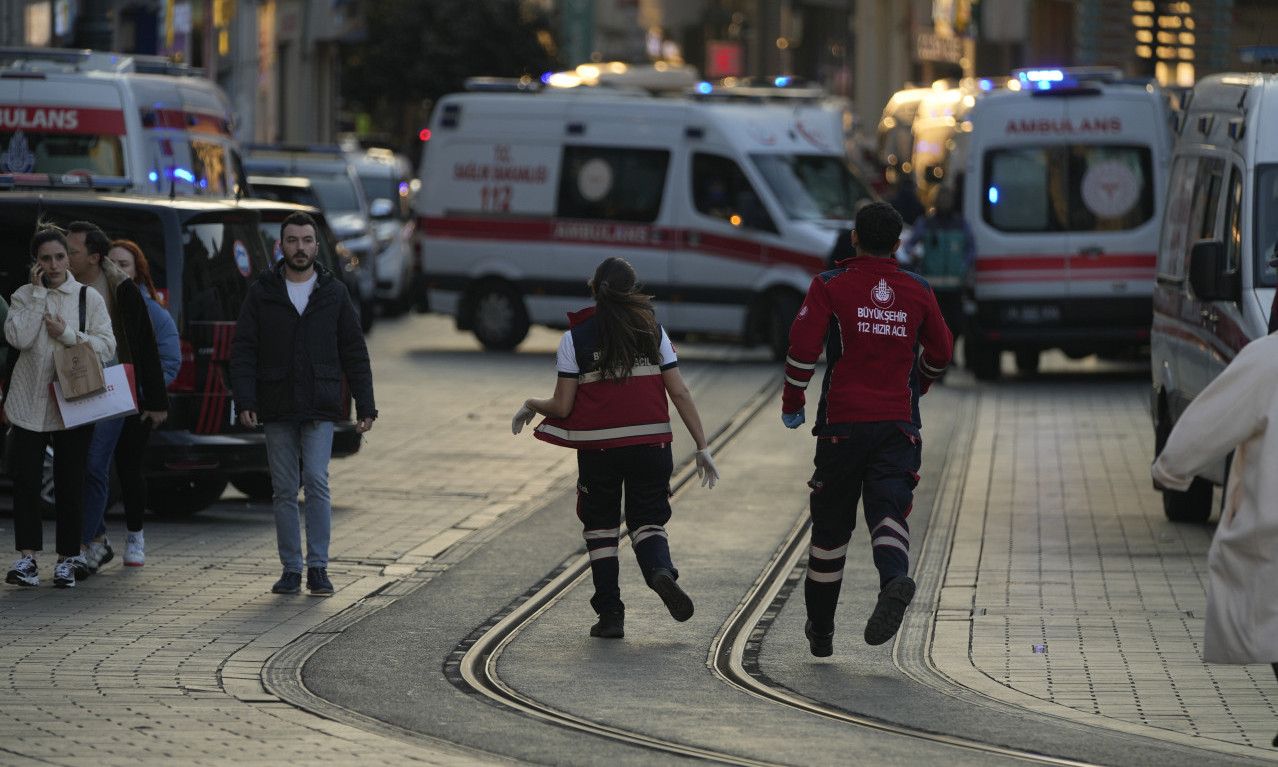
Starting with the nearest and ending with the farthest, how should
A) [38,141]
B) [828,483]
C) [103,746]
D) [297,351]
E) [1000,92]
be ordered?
1. [103,746]
2. [828,483]
3. [297,351]
4. [38,141]
5. [1000,92]

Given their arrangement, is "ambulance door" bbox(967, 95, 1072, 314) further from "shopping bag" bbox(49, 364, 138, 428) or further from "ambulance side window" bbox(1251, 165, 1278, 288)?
"shopping bag" bbox(49, 364, 138, 428)

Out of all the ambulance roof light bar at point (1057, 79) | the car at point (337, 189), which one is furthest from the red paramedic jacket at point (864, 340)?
the car at point (337, 189)

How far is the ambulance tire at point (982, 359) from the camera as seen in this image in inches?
809

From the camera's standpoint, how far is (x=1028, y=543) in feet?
36.5

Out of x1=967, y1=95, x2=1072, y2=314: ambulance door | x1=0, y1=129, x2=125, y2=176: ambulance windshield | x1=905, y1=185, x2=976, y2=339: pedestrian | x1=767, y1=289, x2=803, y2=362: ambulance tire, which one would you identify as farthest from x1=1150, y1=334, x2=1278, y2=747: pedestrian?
x1=767, y1=289, x2=803, y2=362: ambulance tire

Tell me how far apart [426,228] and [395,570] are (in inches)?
528

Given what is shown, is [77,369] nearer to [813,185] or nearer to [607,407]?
[607,407]

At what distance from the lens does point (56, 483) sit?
9.43 meters

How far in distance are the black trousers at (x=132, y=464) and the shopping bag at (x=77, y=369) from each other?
25.0 inches

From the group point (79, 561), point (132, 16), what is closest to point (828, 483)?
point (79, 561)

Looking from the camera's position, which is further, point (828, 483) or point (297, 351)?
point (297, 351)

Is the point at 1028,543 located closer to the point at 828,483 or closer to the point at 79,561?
the point at 828,483

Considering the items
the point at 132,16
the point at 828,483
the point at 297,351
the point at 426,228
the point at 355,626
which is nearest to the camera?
the point at 828,483

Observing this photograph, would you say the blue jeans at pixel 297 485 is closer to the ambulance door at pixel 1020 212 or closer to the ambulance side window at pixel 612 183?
the ambulance door at pixel 1020 212
